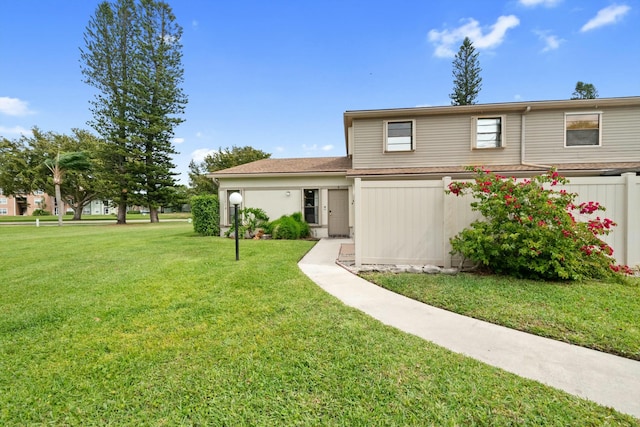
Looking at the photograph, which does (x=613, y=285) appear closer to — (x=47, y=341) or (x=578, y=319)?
(x=578, y=319)

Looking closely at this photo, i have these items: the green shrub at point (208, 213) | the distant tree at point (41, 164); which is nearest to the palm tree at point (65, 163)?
the distant tree at point (41, 164)

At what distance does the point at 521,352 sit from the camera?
2570 millimetres

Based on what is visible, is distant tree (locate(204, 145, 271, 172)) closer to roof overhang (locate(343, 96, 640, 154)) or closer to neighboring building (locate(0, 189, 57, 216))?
roof overhang (locate(343, 96, 640, 154))

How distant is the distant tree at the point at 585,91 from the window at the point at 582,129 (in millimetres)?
26726

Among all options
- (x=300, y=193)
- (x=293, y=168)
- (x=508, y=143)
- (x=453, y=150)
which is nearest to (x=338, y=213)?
(x=300, y=193)

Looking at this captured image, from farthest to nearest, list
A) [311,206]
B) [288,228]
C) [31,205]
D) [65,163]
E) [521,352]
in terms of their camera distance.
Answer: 1. [31,205]
2. [65,163]
3. [311,206]
4. [288,228]
5. [521,352]

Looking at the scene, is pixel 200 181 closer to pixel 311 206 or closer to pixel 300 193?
pixel 300 193

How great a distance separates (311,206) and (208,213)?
4794 mm

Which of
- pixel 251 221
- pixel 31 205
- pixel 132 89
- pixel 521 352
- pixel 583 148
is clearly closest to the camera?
pixel 521 352

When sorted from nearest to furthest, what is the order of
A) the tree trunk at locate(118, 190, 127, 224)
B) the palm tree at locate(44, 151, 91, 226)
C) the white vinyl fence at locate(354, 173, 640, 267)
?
1. the white vinyl fence at locate(354, 173, 640, 267)
2. the tree trunk at locate(118, 190, 127, 224)
3. the palm tree at locate(44, 151, 91, 226)

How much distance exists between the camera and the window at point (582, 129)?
9953 mm

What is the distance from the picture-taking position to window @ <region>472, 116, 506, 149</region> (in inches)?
406

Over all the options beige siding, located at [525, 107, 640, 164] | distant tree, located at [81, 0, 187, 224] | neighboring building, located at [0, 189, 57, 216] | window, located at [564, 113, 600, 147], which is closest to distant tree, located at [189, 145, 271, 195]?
distant tree, located at [81, 0, 187, 224]

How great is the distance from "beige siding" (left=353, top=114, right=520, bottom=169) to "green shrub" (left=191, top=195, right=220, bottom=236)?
6.64 m
